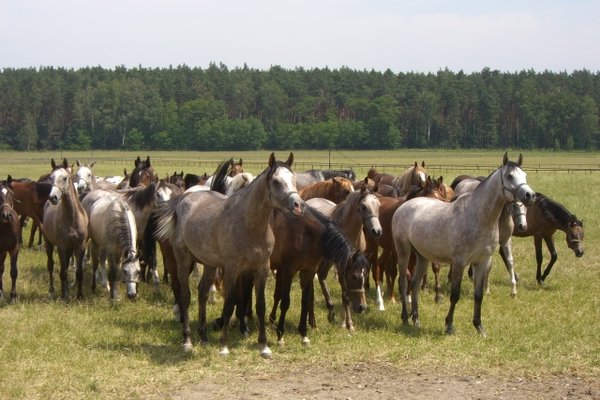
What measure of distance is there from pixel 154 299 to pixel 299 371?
4.53m

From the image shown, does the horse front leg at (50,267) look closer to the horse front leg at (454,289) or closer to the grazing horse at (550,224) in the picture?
the horse front leg at (454,289)

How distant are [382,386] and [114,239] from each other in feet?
19.2

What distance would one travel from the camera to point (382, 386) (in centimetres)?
727

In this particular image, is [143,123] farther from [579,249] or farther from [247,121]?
[579,249]

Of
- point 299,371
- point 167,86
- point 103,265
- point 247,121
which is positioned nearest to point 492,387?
point 299,371

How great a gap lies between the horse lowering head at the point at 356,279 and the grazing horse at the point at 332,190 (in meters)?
3.94

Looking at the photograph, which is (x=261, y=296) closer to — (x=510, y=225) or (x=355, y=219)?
(x=355, y=219)

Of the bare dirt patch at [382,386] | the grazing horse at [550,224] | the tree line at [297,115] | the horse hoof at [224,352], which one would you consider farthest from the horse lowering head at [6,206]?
the tree line at [297,115]

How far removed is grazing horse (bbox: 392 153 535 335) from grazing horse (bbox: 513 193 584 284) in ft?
12.5

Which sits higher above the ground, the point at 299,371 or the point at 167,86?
the point at 167,86

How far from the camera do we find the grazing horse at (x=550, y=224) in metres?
13.2

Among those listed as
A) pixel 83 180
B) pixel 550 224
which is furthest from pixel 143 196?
pixel 550 224

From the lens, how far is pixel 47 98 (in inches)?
4126

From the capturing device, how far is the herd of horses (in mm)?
8289
